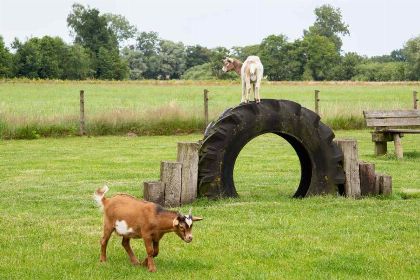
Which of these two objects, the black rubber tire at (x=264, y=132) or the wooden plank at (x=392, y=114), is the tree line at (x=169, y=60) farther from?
the black rubber tire at (x=264, y=132)

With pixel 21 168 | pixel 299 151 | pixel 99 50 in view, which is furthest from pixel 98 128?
pixel 99 50

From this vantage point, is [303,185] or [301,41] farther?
[301,41]

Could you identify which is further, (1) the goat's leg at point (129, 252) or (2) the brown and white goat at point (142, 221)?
(1) the goat's leg at point (129, 252)

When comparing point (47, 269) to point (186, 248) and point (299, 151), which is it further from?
point (299, 151)

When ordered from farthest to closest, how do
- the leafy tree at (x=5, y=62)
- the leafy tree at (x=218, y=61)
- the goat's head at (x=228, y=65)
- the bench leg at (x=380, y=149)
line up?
the leafy tree at (x=5, y=62)
the leafy tree at (x=218, y=61)
the bench leg at (x=380, y=149)
the goat's head at (x=228, y=65)

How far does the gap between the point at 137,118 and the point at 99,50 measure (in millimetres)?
82968

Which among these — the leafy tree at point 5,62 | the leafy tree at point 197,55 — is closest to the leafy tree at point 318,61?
the leafy tree at point 197,55

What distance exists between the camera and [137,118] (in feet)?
88.4

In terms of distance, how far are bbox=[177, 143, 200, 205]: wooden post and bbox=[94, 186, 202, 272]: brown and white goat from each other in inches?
145

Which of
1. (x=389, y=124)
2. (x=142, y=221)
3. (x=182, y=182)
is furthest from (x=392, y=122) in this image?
A: (x=142, y=221)

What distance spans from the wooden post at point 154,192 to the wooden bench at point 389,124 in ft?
29.1

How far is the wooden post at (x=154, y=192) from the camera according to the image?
35.1 ft

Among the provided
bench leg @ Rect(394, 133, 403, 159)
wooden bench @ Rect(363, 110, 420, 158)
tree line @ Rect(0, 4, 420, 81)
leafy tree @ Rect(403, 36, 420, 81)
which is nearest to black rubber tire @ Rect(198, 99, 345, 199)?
bench leg @ Rect(394, 133, 403, 159)

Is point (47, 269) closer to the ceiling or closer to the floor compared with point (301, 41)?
closer to the floor
